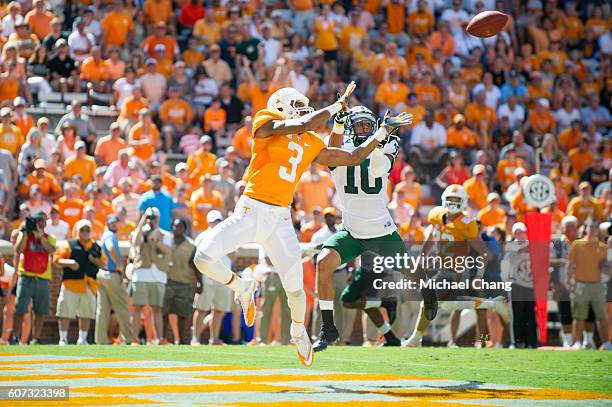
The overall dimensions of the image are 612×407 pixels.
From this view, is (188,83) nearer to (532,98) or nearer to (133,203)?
(133,203)

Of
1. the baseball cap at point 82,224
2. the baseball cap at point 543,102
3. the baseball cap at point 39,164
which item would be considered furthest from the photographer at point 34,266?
the baseball cap at point 543,102

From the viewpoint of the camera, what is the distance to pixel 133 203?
17.5 metres

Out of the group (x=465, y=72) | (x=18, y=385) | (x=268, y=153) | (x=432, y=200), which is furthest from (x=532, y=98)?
(x=18, y=385)

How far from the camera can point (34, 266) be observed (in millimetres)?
15625

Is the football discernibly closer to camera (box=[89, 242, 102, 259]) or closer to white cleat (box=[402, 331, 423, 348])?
white cleat (box=[402, 331, 423, 348])

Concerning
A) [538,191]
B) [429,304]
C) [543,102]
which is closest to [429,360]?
[429,304]

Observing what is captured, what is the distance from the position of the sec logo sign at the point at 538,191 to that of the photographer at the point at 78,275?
5.96 meters

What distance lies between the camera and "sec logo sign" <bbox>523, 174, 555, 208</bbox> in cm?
1772

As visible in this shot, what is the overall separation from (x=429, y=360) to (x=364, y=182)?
1759mm

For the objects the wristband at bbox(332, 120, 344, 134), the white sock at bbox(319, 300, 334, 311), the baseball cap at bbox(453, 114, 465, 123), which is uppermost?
the baseball cap at bbox(453, 114, 465, 123)

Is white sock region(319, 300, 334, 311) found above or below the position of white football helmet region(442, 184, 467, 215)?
below

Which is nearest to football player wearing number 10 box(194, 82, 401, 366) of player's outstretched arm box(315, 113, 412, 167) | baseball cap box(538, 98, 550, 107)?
player's outstretched arm box(315, 113, 412, 167)

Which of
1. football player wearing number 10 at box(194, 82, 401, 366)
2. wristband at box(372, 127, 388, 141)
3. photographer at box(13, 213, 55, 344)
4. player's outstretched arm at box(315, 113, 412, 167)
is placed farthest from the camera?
photographer at box(13, 213, 55, 344)

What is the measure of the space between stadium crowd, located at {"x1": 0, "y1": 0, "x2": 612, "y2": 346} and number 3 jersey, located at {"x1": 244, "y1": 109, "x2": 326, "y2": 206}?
6.14 m
